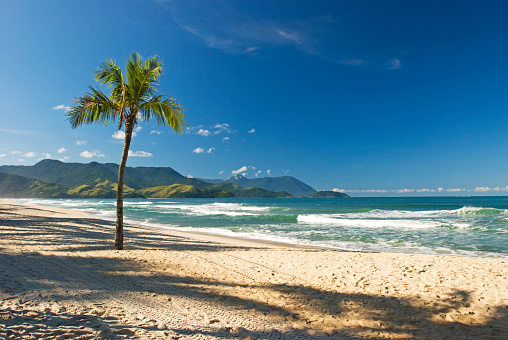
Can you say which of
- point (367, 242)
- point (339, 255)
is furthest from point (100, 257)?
point (367, 242)

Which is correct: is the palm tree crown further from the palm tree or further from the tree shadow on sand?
the tree shadow on sand

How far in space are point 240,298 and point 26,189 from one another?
7957 inches

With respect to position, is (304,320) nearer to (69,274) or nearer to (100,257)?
(69,274)

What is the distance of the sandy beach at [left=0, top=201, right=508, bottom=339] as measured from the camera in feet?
11.1

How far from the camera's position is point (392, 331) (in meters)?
3.82

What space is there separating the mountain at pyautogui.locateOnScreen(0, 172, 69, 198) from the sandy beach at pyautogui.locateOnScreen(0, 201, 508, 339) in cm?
17871

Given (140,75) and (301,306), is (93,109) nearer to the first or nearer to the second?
(140,75)

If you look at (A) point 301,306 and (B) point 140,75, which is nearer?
(A) point 301,306

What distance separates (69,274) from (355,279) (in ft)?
21.1

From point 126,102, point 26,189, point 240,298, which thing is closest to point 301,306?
point 240,298

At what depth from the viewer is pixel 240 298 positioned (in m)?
4.80

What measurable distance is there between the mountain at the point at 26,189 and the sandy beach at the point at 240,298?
17871cm

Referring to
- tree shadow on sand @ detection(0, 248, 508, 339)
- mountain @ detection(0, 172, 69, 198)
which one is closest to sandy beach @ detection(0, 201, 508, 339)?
tree shadow on sand @ detection(0, 248, 508, 339)

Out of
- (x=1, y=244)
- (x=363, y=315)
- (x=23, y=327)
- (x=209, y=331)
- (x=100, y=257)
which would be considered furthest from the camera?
(x=1, y=244)
